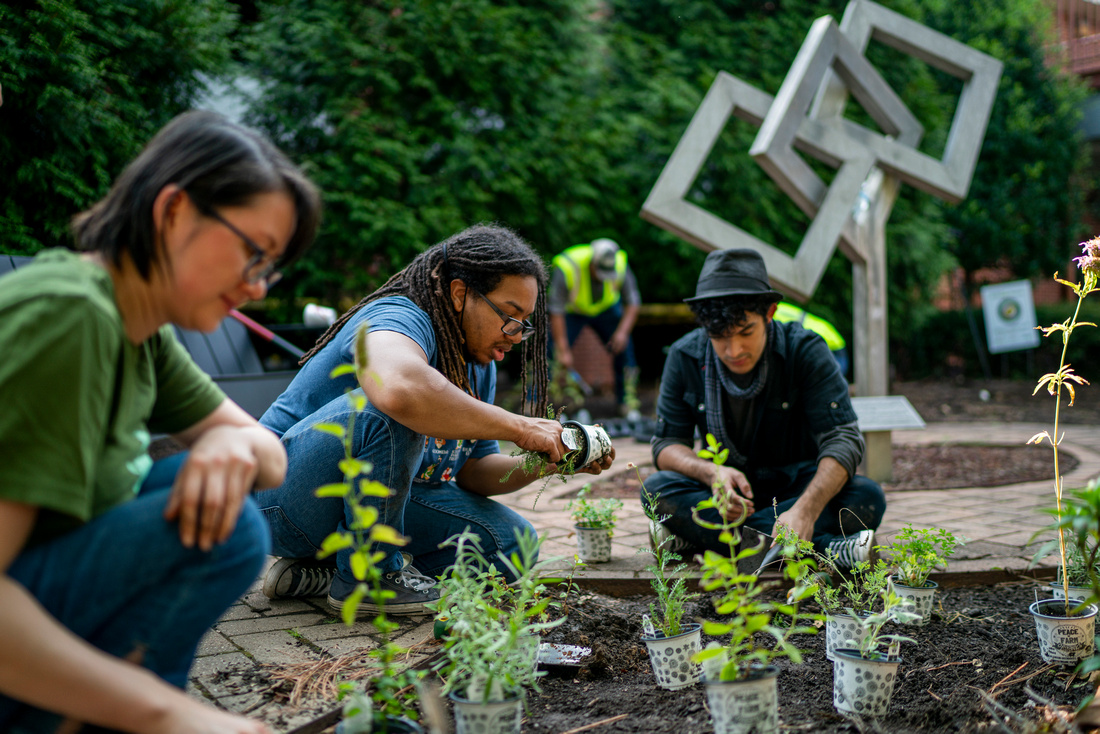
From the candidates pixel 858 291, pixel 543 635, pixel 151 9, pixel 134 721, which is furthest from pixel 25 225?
pixel 858 291

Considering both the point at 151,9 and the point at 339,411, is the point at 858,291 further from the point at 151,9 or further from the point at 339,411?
the point at 151,9

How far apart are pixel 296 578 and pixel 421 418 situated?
30.4 inches

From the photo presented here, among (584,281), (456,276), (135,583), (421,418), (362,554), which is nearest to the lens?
(135,583)

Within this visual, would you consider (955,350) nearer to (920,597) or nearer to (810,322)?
Answer: (810,322)

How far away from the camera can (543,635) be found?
211cm

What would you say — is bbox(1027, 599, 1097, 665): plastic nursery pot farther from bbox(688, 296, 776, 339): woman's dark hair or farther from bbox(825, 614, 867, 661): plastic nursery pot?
bbox(688, 296, 776, 339): woman's dark hair

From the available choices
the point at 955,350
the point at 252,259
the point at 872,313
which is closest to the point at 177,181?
the point at 252,259

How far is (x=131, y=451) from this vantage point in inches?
46.8

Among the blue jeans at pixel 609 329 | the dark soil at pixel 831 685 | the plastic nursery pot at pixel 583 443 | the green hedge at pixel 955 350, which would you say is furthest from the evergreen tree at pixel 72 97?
the green hedge at pixel 955 350

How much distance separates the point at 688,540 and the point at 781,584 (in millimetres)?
522

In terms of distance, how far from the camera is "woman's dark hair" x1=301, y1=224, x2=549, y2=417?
2.27m

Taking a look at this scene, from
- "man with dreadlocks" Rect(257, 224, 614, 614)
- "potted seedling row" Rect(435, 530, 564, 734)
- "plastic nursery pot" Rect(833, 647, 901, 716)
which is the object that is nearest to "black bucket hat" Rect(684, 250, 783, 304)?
"man with dreadlocks" Rect(257, 224, 614, 614)

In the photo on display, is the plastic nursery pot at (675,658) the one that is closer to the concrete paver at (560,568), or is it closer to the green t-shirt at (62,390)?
the concrete paver at (560,568)

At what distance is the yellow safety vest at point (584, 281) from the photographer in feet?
22.5
